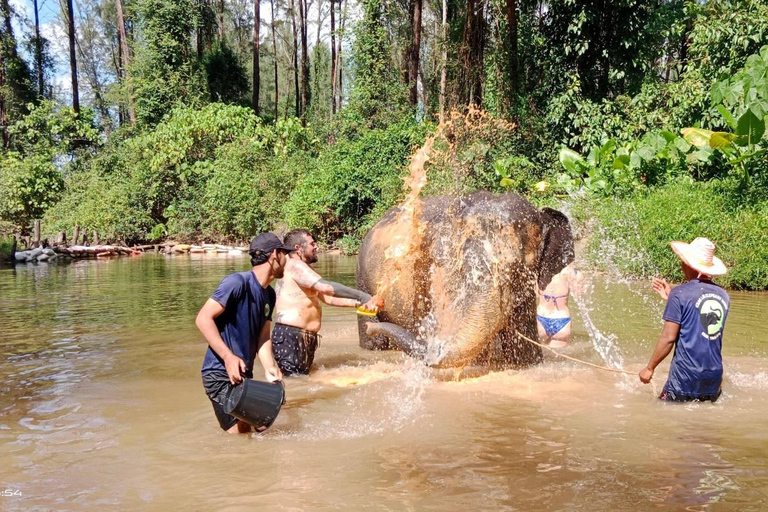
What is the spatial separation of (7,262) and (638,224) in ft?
55.8

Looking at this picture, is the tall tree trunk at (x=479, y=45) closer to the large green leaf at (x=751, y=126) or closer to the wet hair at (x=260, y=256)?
the large green leaf at (x=751, y=126)

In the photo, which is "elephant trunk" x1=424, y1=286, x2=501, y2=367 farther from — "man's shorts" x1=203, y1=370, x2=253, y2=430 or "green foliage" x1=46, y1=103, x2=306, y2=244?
"green foliage" x1=46, y1=103, x2=306, y2=244

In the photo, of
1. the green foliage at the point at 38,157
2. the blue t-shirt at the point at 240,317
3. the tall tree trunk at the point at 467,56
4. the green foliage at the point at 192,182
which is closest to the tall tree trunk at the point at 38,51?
the green foliage at the point at 38,157

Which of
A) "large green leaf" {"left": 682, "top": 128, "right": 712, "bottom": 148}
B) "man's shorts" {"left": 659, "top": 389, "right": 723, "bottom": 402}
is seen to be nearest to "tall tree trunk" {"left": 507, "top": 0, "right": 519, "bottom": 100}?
"large green leaf" {"left": 682, "top": 128, "right": 712, "bottom": 148}

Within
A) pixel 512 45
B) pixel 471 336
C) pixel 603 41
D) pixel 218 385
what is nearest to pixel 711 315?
pixel 471 336

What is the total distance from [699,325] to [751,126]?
8.89m

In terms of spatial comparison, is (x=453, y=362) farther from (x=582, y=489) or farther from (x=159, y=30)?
(x=159, y=30)

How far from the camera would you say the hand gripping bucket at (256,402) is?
4207 mm

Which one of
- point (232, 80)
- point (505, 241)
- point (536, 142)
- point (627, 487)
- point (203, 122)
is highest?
point (232, 80)

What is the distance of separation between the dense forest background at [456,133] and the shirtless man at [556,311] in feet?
4.82

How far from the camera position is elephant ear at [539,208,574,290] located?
653 cm

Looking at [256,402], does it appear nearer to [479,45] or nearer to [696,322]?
[696,322]

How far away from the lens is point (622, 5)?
17.5 m

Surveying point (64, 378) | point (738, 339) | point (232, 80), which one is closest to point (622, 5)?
point (738, 339)
